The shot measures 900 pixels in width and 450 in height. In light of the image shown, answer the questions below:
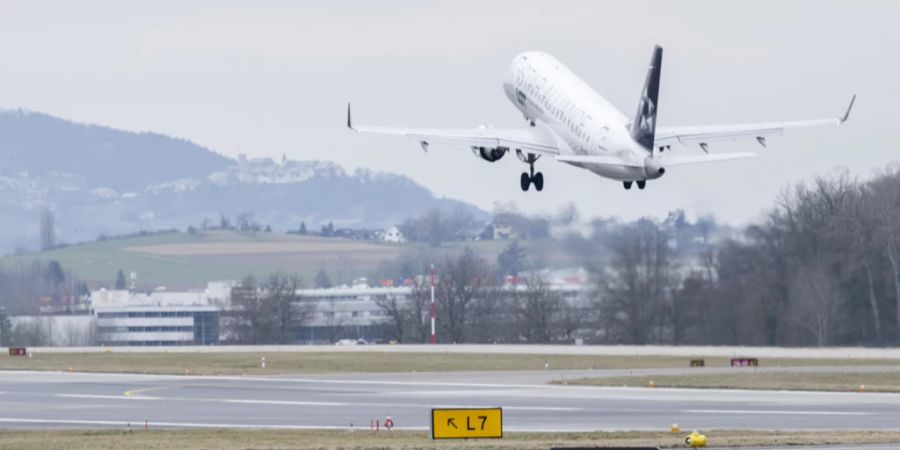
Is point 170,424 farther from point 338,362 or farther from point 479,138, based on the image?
point 338,362

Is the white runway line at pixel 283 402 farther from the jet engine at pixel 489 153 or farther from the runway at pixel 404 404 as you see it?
the jet engine at pixel 489 153

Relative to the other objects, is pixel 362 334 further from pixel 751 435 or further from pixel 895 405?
pixel 751 435

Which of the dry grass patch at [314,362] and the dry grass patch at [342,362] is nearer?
the dry grass patch at [342,362]

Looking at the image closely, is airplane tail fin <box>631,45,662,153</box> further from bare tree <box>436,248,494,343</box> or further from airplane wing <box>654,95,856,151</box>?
bare tree <box>436,248,494,343</box>

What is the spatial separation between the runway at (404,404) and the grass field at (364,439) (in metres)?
3.51

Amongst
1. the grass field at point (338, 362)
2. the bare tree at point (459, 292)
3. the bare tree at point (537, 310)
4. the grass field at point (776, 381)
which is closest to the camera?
the grass field at point (776, 381)

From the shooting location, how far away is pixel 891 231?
428ft

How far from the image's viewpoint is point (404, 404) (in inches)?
3182

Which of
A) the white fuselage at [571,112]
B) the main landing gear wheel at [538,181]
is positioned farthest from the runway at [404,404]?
the white fuselage at [571,112]

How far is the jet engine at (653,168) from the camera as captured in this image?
267ft

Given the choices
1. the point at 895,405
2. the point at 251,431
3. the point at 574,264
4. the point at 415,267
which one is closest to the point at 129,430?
the point at 251,431

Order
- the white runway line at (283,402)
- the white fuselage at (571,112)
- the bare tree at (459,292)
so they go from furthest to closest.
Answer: the bare tree at (459,292) → the white fuselage at (571,112) → the white runway line at (283,402)

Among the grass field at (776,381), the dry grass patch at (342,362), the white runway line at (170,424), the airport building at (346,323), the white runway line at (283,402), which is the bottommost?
the white runway line at (170,424)

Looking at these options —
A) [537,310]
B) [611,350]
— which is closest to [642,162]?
[611,350]
